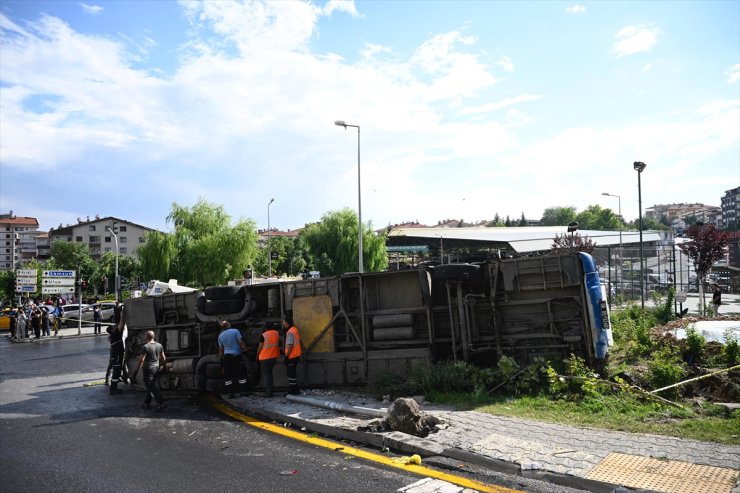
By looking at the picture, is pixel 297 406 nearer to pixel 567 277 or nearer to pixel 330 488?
pixel 330 488

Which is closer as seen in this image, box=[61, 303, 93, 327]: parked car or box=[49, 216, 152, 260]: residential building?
box=[61, 303, 93, 327]: parked car

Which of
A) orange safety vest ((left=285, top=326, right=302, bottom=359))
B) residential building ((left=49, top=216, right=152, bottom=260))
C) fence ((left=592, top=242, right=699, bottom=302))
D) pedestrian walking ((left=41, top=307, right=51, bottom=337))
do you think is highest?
residential building ((left=49, top=216, right=152, bottom=260))

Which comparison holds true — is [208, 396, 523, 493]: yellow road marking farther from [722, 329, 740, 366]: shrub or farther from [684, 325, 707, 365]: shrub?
[684, 325, 707, 365]: shrub

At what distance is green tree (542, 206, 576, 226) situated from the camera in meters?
142

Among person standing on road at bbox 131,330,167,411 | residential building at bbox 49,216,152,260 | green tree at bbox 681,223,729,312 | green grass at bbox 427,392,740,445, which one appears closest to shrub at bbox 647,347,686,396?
green grass at bbox 427,392,740,445

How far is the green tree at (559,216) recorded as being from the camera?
14225cm

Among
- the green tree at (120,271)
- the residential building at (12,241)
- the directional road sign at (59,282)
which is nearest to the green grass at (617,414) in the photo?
the directional road sign at (59,282)

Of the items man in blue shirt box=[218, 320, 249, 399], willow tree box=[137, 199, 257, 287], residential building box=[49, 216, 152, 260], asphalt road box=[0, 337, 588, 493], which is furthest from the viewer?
residential building box=[49, 216, 152, 260]

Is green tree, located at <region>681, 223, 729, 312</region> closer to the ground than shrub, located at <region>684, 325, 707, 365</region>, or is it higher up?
higher up

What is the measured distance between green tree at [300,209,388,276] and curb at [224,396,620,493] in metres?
41.9

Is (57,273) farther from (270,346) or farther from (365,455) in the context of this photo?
(365,455)

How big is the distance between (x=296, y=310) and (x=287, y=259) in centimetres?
7269

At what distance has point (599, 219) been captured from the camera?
5217 inches

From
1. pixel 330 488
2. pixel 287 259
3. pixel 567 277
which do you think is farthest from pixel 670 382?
pixel 287 259
